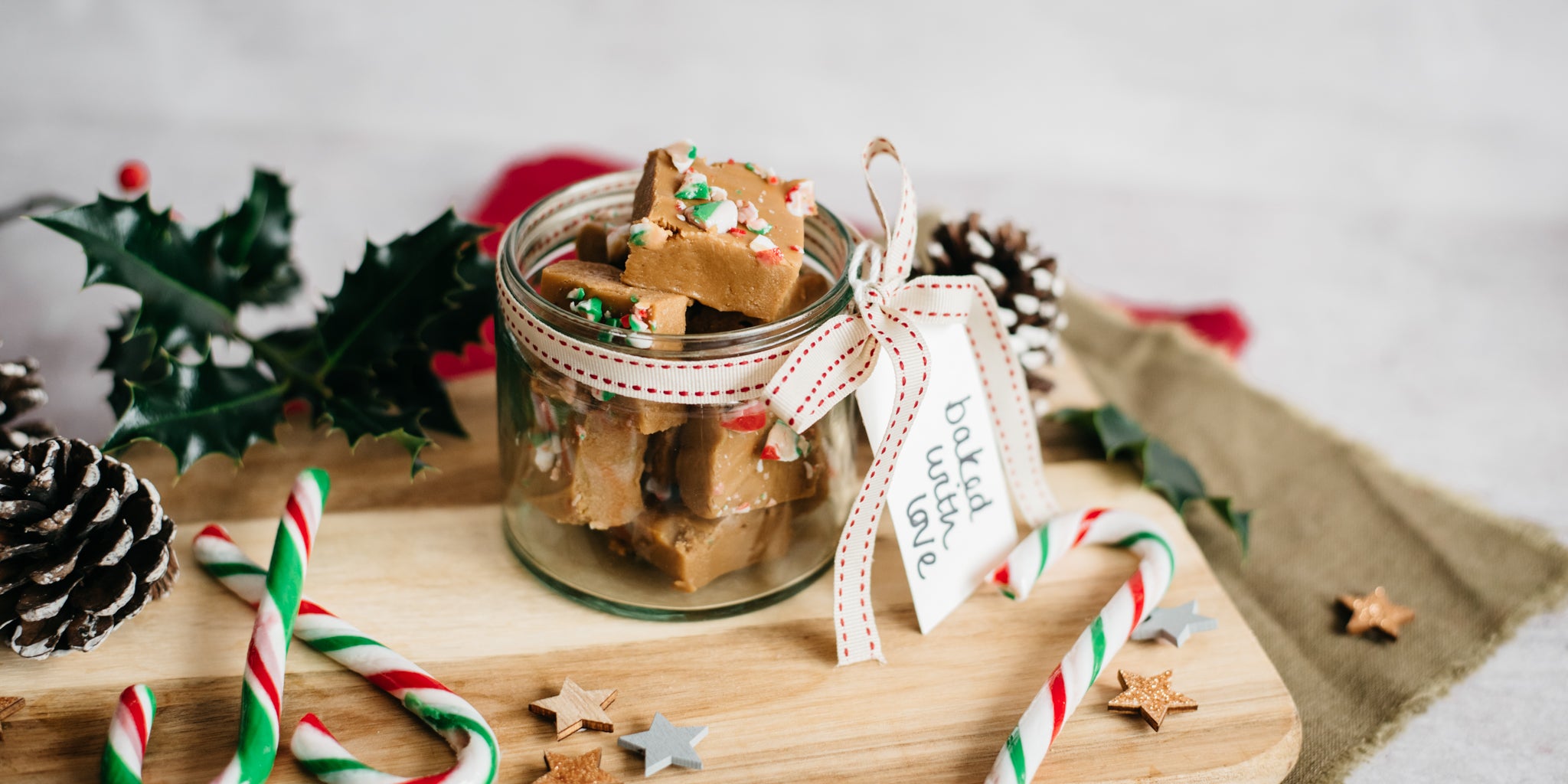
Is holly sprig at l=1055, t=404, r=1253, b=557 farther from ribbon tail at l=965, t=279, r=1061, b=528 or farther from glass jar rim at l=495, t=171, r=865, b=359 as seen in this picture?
glass jar rim at l=495, t=171, r=865, b=359

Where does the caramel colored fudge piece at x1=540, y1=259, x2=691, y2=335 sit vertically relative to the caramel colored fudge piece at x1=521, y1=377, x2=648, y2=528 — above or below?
above

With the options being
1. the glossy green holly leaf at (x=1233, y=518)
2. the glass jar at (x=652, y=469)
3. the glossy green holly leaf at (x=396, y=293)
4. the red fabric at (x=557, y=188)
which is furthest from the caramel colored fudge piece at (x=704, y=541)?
the red fabric at (x=557, y=188)

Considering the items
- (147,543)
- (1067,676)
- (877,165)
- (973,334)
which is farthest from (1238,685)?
(877,165)

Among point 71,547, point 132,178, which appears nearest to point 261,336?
point 132,178

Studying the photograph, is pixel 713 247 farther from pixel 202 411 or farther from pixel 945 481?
pixel 202 411

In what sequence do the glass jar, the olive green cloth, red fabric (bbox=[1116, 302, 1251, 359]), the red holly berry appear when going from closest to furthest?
the glass jar < the olive green cloth < the red holly berry < red fabric (bbox=[1116, 302, 1251, 359])

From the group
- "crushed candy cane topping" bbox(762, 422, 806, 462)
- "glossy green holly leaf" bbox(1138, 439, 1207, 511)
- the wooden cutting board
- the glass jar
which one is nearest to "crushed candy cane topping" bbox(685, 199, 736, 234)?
the glass jar

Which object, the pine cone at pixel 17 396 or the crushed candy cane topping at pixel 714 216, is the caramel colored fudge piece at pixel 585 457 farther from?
the pine cone at pixel 17 396
